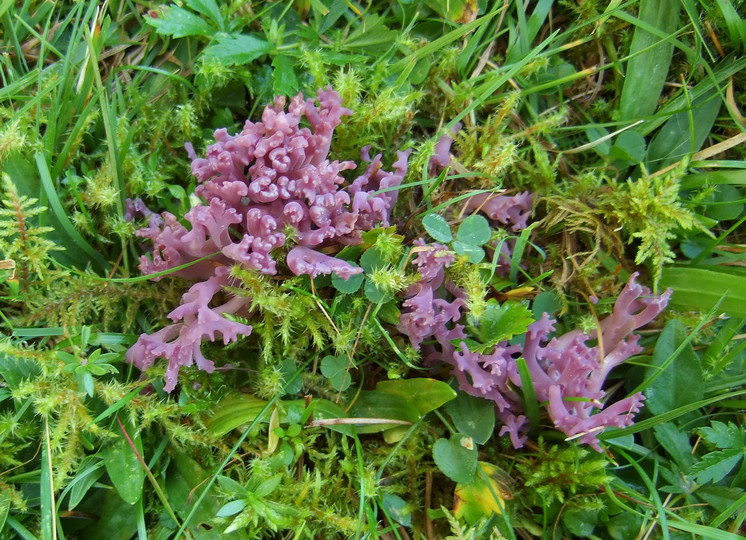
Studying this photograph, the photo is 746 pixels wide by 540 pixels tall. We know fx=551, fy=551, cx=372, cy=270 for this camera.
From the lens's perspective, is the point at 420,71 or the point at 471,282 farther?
the point at 420,71

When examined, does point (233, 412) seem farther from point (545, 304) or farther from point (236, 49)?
point (236, 49)

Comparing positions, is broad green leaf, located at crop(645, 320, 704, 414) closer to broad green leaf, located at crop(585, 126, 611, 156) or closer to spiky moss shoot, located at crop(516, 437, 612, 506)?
spiky moss shoot, located at crop(516, 437, 612, 506)

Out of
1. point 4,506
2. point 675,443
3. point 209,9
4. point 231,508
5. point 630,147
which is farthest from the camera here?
point 630,147

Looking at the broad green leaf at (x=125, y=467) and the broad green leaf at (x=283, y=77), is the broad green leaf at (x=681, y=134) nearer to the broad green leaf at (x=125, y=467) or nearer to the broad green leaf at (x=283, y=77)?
the broad green leaf at (x=283, y=77)

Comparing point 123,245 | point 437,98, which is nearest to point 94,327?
point 123,245

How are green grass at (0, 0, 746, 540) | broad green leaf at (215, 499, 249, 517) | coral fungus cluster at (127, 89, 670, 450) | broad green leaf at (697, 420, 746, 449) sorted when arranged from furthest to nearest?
broad green leaf at (697, 420, 746, 449) < green grass at (0, 0, 746, 540) < coral fungus cluster at (127, 89, 670, 450) < broad green leaf at (215, 499, 249, 517)

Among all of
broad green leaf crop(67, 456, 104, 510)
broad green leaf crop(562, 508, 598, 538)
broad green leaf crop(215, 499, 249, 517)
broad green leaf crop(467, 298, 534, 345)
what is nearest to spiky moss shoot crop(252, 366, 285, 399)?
broad green leaf crop(215, 499, 249, 517)

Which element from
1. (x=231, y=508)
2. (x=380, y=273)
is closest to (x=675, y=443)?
(x=380, y=273)
